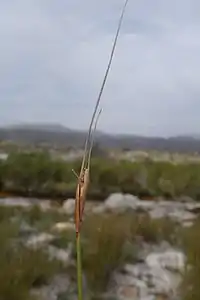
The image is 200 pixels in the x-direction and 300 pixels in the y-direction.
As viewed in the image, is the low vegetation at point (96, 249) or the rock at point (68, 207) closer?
the low vegetation at point (96, 249)

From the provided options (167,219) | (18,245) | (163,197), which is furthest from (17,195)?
(18,245)

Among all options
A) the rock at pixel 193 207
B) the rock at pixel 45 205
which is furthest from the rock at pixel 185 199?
the rock at pixel 45 205

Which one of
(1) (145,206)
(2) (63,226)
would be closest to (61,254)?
(2) (63,226)

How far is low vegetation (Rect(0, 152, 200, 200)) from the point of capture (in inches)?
390

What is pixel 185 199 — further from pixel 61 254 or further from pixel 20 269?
pixel 20 269

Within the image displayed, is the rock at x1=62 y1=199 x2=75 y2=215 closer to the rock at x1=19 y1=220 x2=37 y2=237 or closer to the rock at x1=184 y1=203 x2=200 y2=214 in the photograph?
the rock at x1=19 y1=220 x2=37 y2=237

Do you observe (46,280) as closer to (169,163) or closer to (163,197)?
(163,197)

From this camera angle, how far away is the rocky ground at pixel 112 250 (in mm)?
4621

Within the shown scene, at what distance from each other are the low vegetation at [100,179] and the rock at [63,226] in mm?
3197

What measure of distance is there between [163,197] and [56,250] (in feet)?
15.5

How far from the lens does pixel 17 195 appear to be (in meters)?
9.88

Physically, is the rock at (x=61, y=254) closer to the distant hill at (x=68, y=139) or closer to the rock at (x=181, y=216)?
the rock at (x=181, y=216)

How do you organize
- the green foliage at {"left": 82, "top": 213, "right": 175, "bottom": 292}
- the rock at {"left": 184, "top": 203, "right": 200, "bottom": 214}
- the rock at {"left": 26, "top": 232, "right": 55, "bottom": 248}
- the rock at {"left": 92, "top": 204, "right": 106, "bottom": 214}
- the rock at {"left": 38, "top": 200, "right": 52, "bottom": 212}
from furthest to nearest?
the rock at {"left": 184, "top": 203, "right": 200, "bottom": 214} → the rock at {"left": 38, "top": 200, "right": 52, "bottom": 212} → the rock at {"left": 92, "top": 204, "right": 106, "bottom": 214} → the rock at {"left": 26, "top": 232, "right": 55, "bottom": 248} → the green foliage at {"left": 82, "top": 213, "right": 175, "bottom": 292}

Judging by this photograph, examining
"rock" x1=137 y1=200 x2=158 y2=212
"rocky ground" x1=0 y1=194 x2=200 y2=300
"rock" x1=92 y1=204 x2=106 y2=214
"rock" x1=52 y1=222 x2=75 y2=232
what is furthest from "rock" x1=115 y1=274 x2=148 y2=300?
"rock" x1=137 y1=200 x2=158 y2=212
